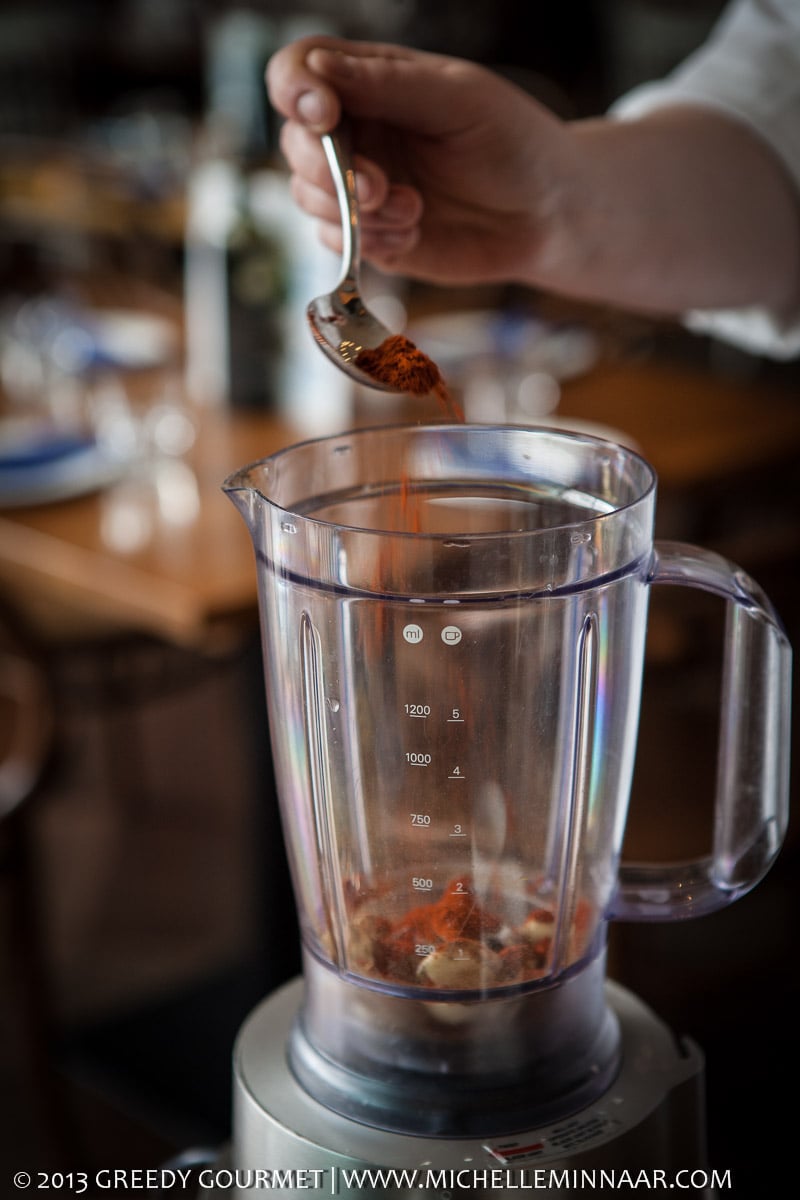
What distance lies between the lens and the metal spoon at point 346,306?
2.11 feet

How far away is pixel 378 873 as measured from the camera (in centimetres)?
54

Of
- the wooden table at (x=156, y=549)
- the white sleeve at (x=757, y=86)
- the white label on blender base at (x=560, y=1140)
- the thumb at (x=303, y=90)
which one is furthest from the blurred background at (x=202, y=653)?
the white label on blender base at (x=560, y=1140)

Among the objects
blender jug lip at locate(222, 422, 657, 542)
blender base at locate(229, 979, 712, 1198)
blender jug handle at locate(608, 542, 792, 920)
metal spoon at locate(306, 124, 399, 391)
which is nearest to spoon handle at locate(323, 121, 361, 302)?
metal spoon at locate(306, 124, 399, 391)

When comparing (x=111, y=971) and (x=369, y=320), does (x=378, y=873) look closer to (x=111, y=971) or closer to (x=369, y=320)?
(x=369, y=320)

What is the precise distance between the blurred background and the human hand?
605mm

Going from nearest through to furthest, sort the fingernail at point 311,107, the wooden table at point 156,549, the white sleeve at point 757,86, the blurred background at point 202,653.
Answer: the fingernail at point 311,107 < the white sleeve at point 757,86 < the wooden table at point 156,549 < the blurred background at point 202,653

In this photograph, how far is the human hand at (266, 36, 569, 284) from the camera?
0.64 meters

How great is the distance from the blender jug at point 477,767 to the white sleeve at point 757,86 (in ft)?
1.34

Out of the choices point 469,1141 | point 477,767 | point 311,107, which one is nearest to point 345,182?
point 311,107

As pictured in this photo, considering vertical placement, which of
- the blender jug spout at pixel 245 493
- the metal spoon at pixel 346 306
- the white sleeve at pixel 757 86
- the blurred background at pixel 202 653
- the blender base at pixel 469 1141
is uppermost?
the white sleeve at pixel 757 86

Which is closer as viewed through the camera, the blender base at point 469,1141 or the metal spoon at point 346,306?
the blender base at point 469,1141

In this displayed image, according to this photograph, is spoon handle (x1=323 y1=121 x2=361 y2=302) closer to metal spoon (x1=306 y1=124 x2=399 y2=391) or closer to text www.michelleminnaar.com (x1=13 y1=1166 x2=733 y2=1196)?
metal spoon (x1=306 y1=124 x2=399 y2=391)

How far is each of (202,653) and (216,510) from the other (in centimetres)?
33

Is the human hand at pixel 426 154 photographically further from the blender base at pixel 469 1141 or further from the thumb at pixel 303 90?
the blender base at pixel 469 1141
